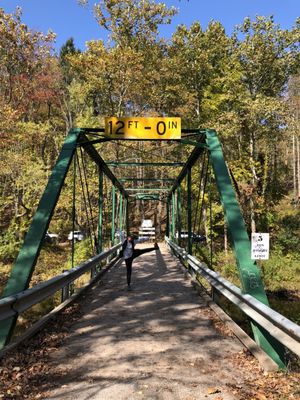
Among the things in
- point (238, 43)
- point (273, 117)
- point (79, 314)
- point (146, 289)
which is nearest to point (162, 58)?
point (238, 43)

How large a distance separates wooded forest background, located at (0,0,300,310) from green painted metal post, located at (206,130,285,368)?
7447 millimetres

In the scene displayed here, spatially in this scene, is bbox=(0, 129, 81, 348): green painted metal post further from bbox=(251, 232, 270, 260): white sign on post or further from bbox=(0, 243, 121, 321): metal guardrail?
bbox=(251, 232, 270, 260): white sign on post

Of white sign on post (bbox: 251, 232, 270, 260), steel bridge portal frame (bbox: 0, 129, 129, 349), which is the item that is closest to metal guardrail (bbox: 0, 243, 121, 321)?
steel bridge portal frame (bbox: 0, 129, 129, 349)

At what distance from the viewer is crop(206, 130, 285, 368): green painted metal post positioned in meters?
4.87

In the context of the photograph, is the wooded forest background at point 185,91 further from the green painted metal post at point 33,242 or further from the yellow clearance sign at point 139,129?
the green painted metal post at point 33,242

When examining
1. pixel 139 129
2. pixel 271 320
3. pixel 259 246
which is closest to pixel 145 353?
pixel 271 320

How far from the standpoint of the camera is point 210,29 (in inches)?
1107

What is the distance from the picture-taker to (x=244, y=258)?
626cm

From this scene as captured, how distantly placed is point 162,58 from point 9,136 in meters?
15.3

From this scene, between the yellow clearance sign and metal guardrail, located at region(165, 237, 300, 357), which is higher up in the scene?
the yellow clearance sign

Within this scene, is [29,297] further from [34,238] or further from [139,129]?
[139,129]

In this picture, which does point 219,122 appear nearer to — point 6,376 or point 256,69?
point 256,69

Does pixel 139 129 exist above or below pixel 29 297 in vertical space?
above

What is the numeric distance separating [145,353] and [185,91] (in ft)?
84.6
